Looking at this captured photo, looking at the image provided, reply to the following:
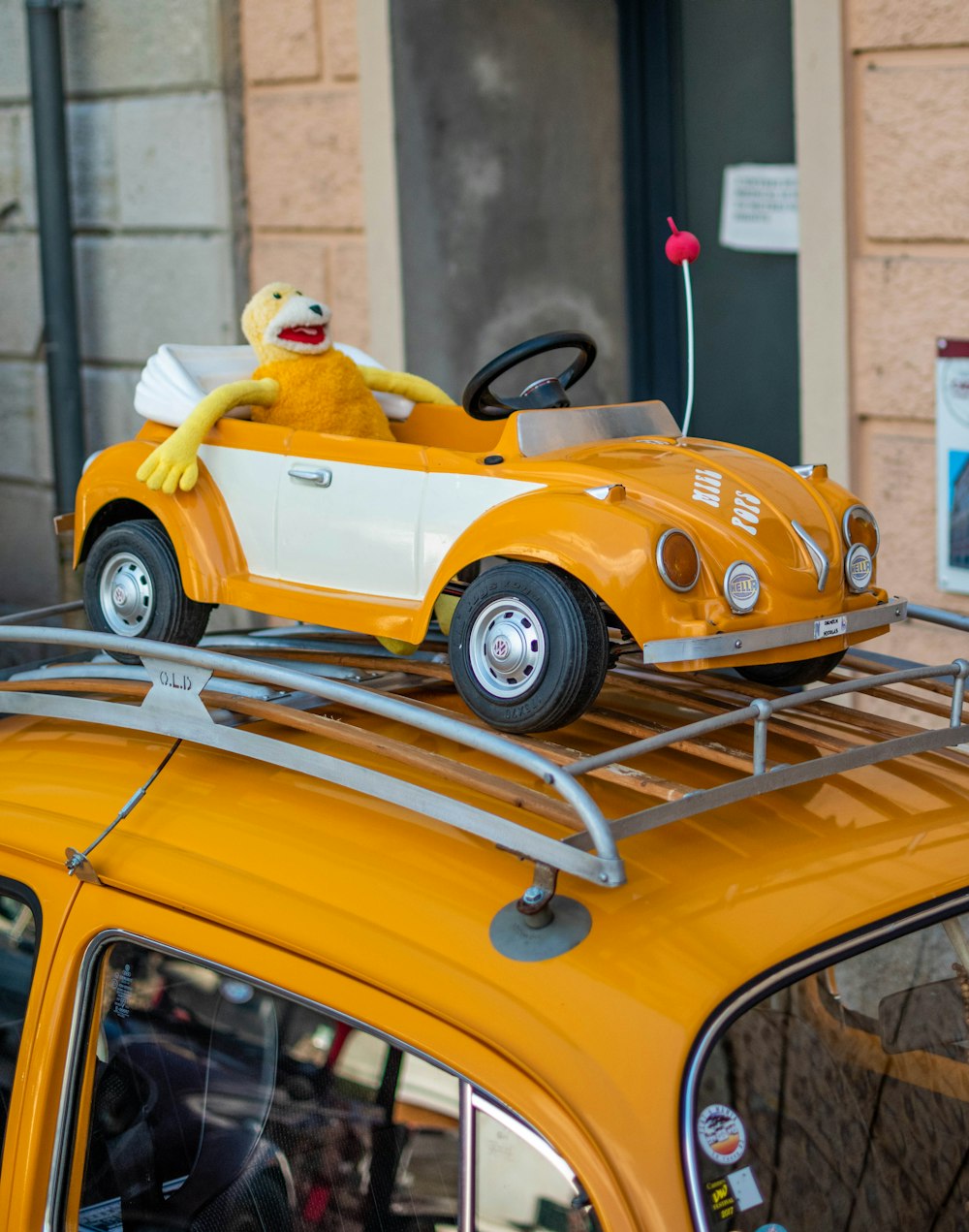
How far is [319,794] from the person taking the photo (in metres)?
1.97

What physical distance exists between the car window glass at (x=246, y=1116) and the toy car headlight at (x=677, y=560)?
68 centimetres

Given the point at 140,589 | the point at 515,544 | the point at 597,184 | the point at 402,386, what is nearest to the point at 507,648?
the point at 515,544

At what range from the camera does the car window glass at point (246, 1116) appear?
1654 mm

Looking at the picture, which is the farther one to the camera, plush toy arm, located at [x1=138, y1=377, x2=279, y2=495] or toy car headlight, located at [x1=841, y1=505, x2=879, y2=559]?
plush toy arm, located at [x1=138, y1=377, x2=279, y2=495]

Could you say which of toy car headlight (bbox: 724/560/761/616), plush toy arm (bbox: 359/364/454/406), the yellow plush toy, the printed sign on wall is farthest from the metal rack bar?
the printed sign on wall

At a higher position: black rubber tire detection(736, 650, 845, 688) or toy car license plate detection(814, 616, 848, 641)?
toy car license plate detection(814, 616, 848, 641)

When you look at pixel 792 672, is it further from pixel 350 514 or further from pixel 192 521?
pixel 192 521

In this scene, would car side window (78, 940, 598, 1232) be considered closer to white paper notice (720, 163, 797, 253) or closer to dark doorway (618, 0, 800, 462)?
dark doorway (618, 0, 800, 462)

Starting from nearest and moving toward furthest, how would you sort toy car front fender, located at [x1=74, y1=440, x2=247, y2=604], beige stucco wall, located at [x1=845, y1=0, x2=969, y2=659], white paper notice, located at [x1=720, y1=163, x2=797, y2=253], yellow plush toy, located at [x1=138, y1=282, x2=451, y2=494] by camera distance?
toy car front fender, located at [x1=74, y1=440, x2=247, y2=604]
yellow plush toy, located at [x1=138, y1=282, x2=451, y2=494]
beige stucco wall, located at [x1=845, y1=0, x2=969, y2=659]
white paper notice, located at [x1=720, y1=163, x2=797, y2=253]

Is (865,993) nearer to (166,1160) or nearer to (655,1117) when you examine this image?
(655,1117)

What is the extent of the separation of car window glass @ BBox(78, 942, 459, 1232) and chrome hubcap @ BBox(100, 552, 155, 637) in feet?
2.35

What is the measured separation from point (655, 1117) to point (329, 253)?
5110 millimetres

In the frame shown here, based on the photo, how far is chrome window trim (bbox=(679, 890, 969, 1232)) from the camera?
4.90 ft

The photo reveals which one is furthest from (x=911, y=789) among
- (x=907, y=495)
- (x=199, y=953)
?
(x=907, y=495)
